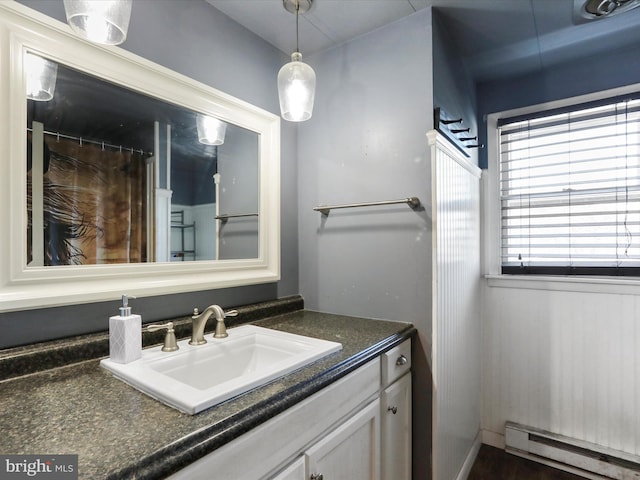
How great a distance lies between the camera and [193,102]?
1417 millimetres

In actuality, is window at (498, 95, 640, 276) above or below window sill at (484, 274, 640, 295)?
above

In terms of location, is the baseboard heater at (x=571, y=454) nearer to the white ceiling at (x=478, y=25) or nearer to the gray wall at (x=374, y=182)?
the gray wall at (x=374, y=182)

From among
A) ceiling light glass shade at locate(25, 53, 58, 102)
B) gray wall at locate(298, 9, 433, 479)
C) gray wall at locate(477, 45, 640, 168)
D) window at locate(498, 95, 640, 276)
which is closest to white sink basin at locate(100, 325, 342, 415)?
gray wall at locate(298, 9, 433, 479)

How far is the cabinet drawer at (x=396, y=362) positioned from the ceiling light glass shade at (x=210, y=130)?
1159 millimetres

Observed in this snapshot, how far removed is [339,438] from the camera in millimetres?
1076

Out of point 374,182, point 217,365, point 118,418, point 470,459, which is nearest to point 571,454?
point 470,459

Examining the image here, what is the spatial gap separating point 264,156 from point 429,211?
0.85 metres

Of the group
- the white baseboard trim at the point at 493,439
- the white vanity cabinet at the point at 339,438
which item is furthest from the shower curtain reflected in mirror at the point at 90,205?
the white baseboard trim at the point at 493,439

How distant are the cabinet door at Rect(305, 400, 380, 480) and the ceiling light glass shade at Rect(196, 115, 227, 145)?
124 centimetres

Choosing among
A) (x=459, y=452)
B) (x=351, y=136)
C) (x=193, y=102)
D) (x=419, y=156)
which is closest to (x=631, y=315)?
(x=459, y=452)

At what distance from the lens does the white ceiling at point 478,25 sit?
1.55 metres

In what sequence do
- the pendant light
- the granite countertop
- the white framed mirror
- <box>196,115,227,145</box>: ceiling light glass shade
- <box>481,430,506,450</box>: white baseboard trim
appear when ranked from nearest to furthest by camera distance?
the granite countertop < the white framed mirror < the pendant light < <box>196,115,227,145</box>: ceiling light glass shade < <box>481,430,506,450</box>: white baseboard trim

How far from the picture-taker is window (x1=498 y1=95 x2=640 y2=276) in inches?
75.7

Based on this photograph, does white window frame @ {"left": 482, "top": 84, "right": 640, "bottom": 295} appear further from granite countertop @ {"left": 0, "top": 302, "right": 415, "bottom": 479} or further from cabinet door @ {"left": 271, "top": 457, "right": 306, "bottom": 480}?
cabinet door @ {"left": 271, "top": 457, "right": 306, "bottom": 480}
